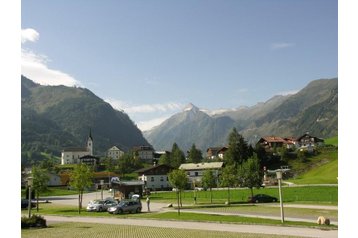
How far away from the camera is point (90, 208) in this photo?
3938 cm

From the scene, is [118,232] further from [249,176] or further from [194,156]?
[194,156]

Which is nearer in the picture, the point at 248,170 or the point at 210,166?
the point at 248,170

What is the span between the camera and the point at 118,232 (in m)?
23.3

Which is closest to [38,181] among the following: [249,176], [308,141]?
[249,176]

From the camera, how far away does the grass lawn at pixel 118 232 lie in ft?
69.9

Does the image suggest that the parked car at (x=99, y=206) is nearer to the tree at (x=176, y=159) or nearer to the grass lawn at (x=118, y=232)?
the grass lawn at (x=118, y=232)

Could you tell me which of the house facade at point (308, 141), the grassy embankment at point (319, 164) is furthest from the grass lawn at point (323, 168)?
the house facade at point (308, 141)

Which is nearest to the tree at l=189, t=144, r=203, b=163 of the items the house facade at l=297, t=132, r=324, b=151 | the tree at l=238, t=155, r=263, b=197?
the house facade at l=297, t=132, r=324, b=151

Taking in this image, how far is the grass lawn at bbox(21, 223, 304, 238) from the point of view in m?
21.3

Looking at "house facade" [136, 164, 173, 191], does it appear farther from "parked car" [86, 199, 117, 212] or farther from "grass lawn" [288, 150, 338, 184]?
"parked car" [86, 199, 117, 212]

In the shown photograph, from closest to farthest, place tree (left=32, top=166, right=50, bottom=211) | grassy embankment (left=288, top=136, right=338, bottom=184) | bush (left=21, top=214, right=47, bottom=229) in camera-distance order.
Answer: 1. bush (left=21, top=214, right=47, bottom=229)
2. tree (left=32, top=166, right=50, bottom=211)
3. grassy embankment (left=288, top=136, right=338, bottom=184)
